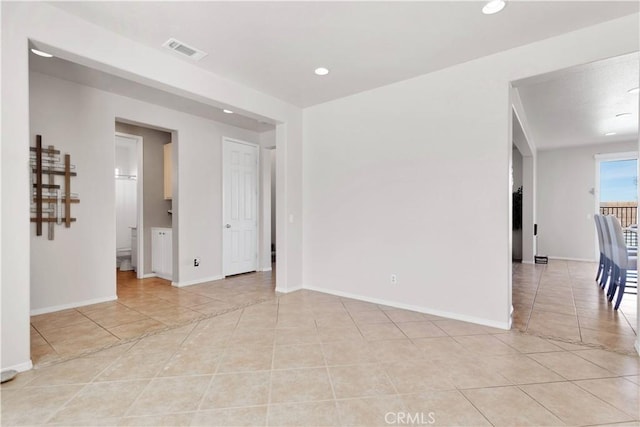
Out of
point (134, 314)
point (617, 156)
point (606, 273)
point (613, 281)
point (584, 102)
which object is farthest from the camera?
point (617, 156)

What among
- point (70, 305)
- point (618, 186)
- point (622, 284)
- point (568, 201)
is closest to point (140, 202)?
point (70, 305)

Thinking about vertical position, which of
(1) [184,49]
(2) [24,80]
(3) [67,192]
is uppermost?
(1) [184,49]

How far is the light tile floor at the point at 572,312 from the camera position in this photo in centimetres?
290

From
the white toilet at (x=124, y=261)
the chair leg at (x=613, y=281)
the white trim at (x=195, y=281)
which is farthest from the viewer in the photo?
the white toilet at (x=124, y=261)

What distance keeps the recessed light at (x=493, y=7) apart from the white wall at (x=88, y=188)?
4180mm

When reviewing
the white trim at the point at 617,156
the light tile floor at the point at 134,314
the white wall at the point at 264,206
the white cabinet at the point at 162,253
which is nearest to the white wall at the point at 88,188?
the light tile floor at the point at 134,314

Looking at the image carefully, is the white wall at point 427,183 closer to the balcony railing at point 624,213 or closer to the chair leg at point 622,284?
the chair leg at point 622,284

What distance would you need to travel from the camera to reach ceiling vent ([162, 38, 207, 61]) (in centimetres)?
287

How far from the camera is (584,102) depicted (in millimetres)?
4551

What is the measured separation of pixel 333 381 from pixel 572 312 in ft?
10.2

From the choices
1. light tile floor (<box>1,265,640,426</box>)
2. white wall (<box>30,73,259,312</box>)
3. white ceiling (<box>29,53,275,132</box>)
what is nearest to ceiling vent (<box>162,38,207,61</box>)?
white ceiling (<box>29,53,275,132</box>)

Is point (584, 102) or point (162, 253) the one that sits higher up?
point (584, 102)

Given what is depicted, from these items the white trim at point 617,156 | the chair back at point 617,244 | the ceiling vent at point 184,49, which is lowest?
the chair back at point 617,244

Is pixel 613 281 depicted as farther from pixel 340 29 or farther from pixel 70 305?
pixel 70 305
